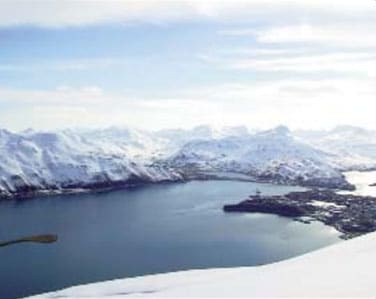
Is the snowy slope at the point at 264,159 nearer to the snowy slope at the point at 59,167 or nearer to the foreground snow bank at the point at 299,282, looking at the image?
the snowy slope at the point at 59,167

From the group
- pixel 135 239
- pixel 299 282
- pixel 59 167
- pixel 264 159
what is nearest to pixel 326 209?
pixel 135 239

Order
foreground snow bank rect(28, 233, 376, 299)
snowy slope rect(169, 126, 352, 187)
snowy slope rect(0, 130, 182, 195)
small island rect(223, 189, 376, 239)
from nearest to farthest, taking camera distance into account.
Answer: foreground snow bank rect(28, 233, 376, 299) → small island rect(223, 189, 376, 239) → snowy slope rect(0, 130, 182, 195) → snowy slope rect(169, 126, 352, 187)

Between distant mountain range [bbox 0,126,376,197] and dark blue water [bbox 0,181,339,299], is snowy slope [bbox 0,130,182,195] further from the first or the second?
dark blue water [bbox 0,181,339,299]

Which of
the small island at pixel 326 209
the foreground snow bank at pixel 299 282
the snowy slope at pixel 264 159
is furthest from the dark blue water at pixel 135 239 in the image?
the snowy slope at pixel 264 159

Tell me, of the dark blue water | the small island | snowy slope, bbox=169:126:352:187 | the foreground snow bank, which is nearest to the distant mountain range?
snowy slope, bbox=169:126:352:187

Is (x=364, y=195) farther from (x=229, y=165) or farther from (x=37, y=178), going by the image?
(x=229, y=165)

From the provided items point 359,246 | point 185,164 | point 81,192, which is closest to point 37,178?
point 81,192
